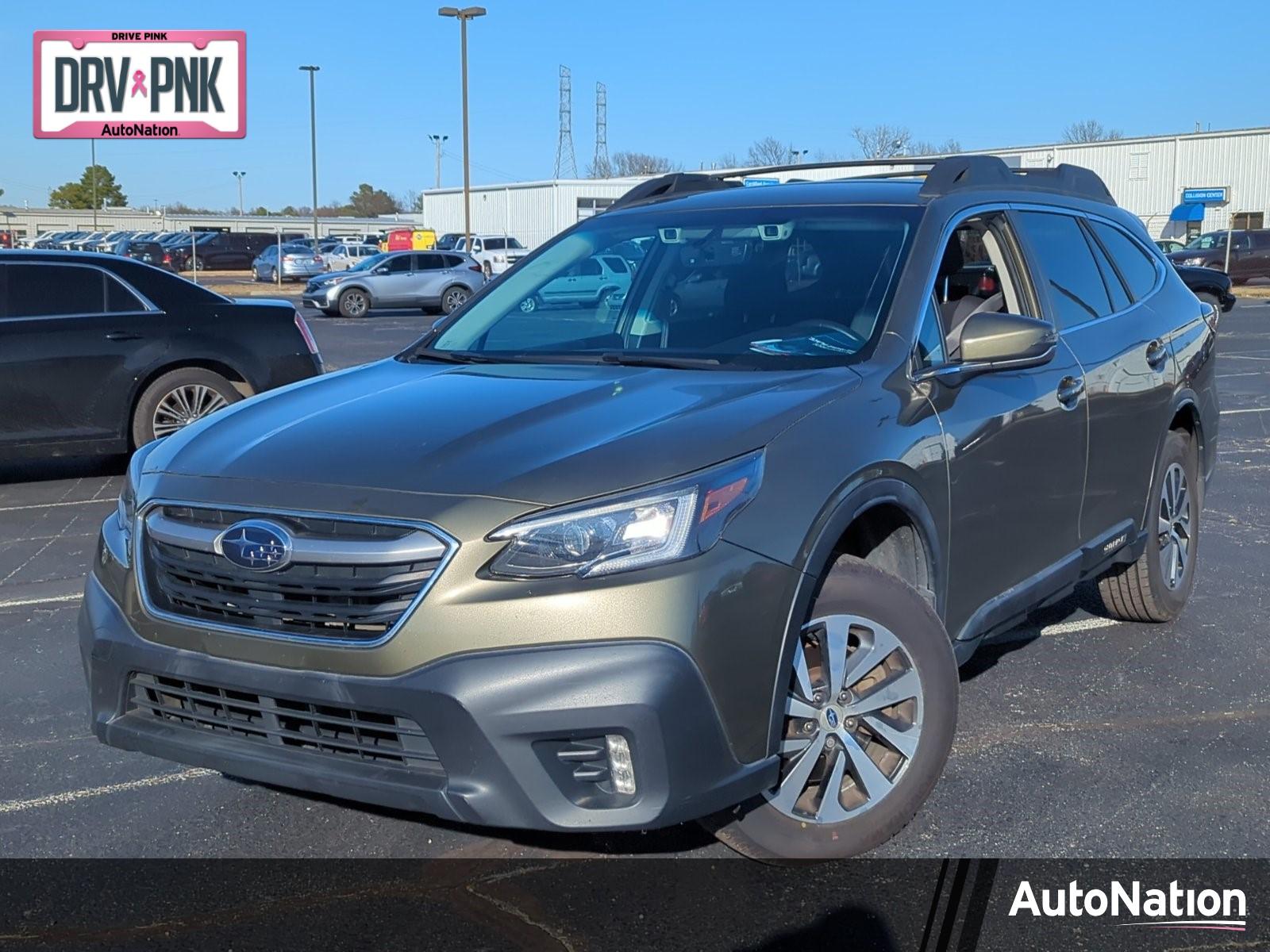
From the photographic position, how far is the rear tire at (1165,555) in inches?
223

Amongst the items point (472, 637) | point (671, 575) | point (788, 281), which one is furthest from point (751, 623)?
point (788, 281)

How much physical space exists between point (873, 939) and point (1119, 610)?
10.3ft

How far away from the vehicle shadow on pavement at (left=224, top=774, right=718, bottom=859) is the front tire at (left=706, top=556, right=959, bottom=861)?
15.0 inches

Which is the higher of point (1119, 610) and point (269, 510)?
point (269, 510)

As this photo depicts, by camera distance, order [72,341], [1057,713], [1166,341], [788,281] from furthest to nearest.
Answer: [72,341]
[1166,341]
[1057,713]
[788,281]

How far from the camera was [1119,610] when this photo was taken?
5.93m

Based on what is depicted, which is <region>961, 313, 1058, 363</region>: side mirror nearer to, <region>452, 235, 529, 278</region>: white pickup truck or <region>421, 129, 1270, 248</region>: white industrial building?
<region>452, 235, 529, 278</region>: white pickup truck

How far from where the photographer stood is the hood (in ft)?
10.3

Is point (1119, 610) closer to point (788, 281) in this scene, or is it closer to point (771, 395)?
point (788, 281)

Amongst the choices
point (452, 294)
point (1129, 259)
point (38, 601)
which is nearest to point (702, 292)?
point (1129, 259)

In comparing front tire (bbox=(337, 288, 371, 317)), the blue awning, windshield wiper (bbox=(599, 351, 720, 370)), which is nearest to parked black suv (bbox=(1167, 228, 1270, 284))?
the blue awning

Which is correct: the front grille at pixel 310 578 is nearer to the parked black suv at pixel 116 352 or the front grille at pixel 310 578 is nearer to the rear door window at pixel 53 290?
the parked black suv at pixel 116 352

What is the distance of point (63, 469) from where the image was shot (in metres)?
10.4

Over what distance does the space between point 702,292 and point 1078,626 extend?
2555mm
